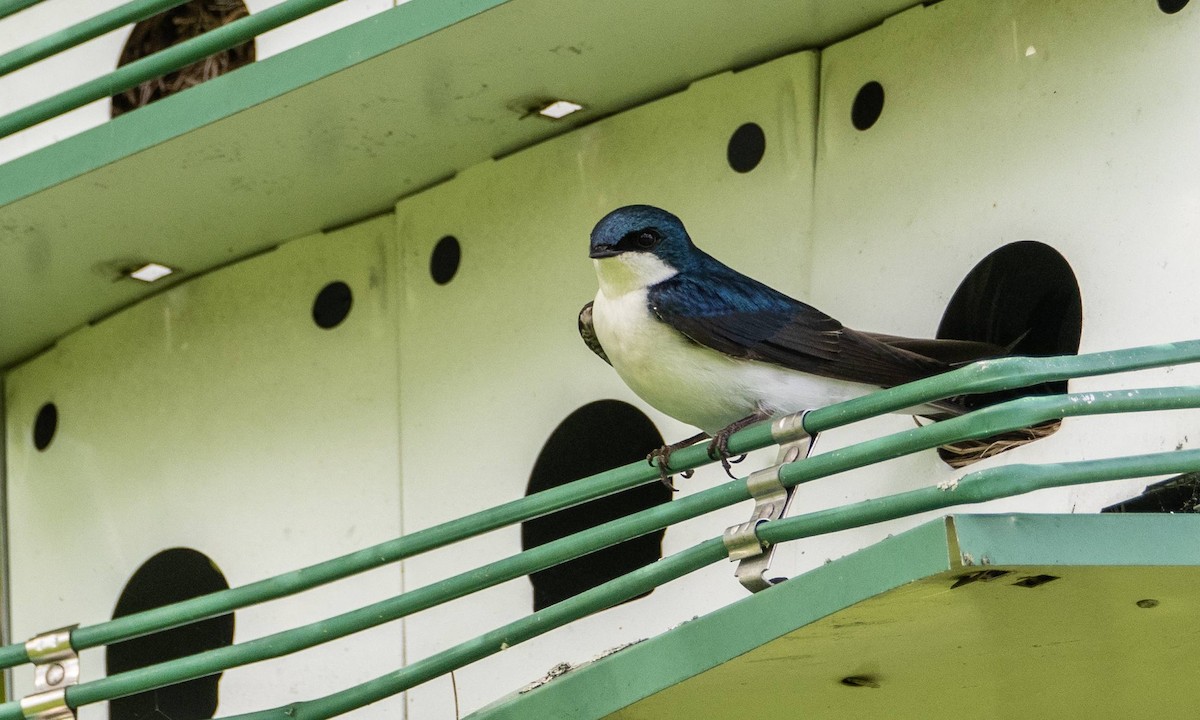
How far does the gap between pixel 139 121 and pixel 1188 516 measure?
2377 millimetres

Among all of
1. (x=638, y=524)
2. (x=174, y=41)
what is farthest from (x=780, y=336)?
(x=174, y=41)

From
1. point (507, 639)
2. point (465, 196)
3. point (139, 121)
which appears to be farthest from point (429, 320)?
point (507, 639)

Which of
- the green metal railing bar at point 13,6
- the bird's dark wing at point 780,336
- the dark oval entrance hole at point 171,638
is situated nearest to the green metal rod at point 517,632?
the bird's dark wing at point 780,336

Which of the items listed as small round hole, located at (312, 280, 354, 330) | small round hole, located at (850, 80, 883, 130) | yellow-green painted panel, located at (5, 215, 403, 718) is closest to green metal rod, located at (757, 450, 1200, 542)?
small round hole, located at (850, 80, 883, 130)

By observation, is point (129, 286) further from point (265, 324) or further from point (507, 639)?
point (507, 639)

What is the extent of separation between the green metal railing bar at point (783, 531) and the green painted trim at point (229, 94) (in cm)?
124

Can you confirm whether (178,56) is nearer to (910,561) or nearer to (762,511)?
(762,511)

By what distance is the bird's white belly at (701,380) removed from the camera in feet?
11.9

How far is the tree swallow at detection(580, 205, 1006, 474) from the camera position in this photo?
3592mm

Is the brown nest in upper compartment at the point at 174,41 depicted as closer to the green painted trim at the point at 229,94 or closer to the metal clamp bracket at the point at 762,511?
the green painted trim at the point at 229,94

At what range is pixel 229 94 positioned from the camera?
4180 mm

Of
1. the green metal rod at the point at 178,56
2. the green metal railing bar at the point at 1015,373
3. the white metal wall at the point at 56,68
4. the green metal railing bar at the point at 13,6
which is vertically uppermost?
the white metal wall at the point at 56,68

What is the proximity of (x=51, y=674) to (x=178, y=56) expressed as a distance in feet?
3.96

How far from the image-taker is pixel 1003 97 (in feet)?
12.9
